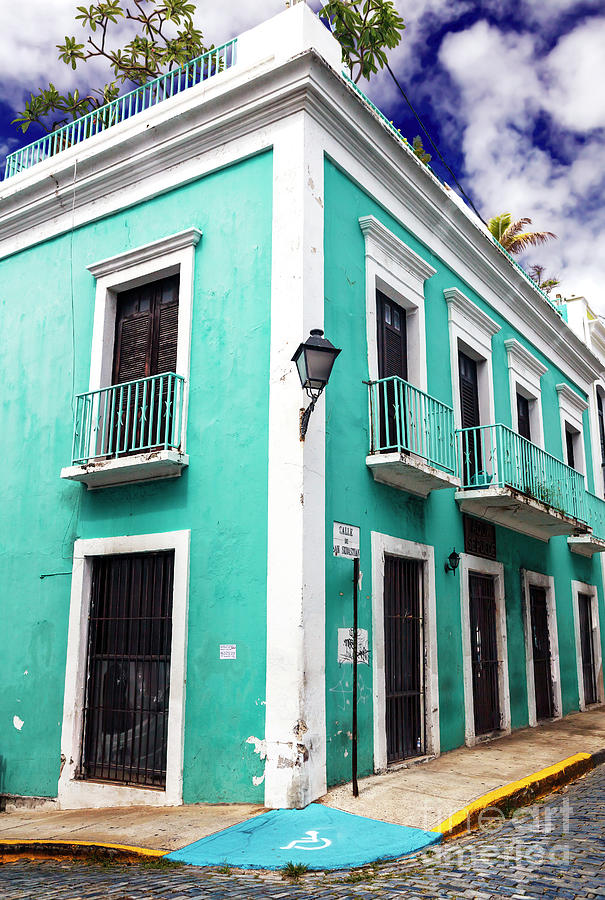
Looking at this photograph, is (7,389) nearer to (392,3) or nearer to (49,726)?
(49,726)

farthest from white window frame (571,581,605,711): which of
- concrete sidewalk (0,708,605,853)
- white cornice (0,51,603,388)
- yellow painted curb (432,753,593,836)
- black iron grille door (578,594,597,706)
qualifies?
A: white cornice (0,51,603,388)

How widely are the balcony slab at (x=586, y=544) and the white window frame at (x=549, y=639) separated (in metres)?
1.22

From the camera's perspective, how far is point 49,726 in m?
7.93

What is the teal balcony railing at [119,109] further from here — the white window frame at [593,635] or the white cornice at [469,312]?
the white window frame at [593,635]

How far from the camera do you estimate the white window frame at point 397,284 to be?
8.19 meters

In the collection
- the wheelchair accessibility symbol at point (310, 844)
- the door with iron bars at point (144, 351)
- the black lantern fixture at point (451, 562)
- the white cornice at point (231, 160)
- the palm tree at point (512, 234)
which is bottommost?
the wheelchair accessibility symbol at point (310, 844)

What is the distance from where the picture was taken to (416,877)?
4543 millimetres

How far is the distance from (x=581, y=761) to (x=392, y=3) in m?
9.23

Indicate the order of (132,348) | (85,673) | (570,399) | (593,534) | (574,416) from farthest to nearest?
(574,416) → (570,399) → (593,534) → (132,348) → (85,673)

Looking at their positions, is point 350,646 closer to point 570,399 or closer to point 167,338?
point 167,338

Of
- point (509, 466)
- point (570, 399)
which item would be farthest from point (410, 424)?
point (570, 399)

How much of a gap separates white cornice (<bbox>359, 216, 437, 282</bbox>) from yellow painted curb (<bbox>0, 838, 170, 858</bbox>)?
591 centimetres

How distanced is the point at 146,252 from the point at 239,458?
9.04 ft

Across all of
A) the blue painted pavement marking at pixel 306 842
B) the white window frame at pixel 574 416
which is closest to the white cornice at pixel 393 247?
the blue painted pavement marking at pixel 306 842
